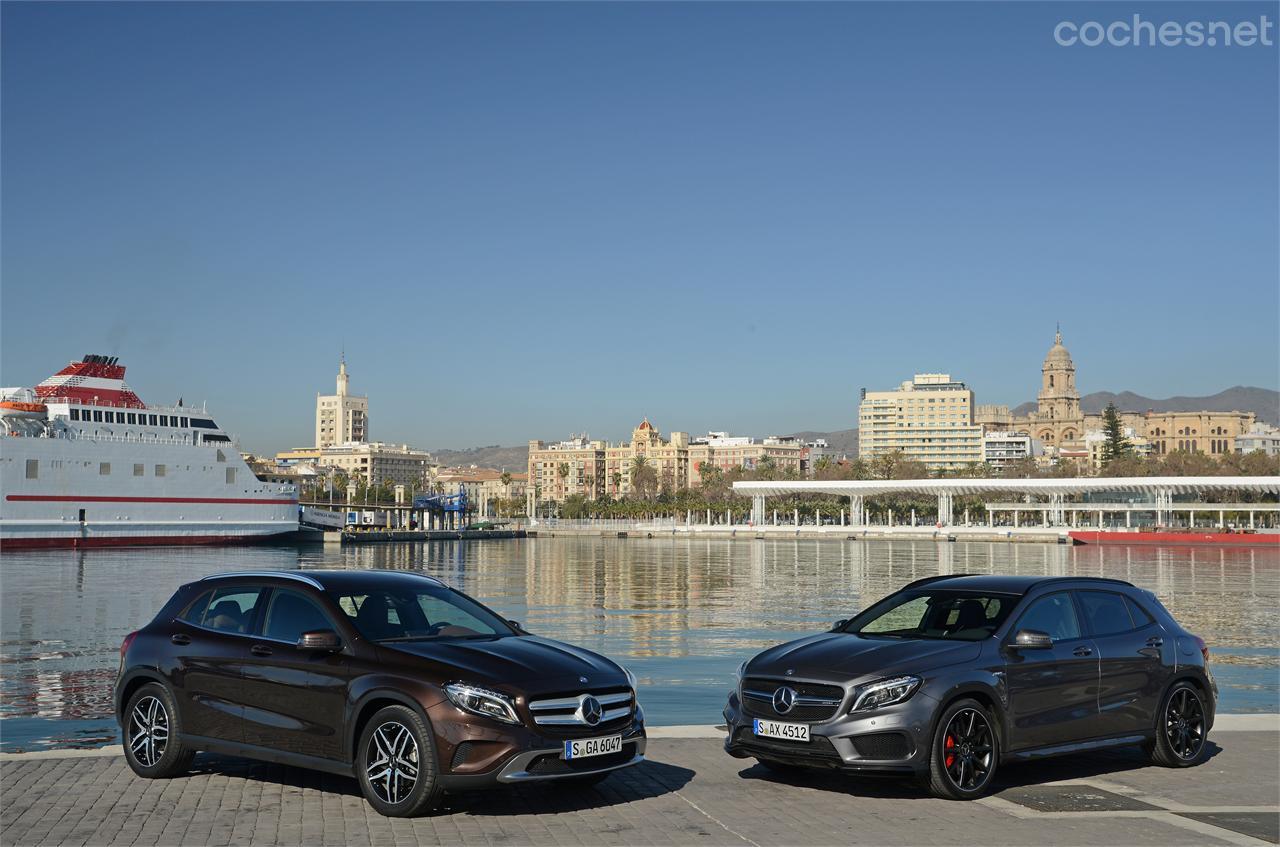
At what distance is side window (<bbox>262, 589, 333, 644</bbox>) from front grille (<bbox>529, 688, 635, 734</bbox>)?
1722 mm

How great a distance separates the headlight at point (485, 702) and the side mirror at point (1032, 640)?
12.3ft

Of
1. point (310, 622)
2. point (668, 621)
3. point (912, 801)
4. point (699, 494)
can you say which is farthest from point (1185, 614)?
point (699, 494)

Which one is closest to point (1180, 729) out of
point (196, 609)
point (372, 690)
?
point (372, 690)

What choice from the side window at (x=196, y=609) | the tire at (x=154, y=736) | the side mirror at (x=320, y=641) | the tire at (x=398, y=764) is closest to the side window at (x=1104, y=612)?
the tire at (x=398, y=764)

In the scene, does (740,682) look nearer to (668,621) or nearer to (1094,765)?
(1094,765)

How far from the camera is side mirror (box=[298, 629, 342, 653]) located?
8047 mm

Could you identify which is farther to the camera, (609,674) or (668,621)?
(668,621)

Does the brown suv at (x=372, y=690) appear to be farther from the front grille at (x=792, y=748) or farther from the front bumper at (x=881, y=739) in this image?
the front bumper at (x=881, y=739)

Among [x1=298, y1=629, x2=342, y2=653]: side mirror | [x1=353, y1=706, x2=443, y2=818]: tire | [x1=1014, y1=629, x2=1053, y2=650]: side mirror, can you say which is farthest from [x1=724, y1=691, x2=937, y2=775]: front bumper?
[x1=298, y1=629, x2=342, y2=653]: side mirror

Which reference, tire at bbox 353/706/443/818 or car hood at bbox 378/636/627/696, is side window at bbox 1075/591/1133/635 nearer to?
car hood at bbox 378/636/627/696

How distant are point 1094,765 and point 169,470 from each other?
8659cm

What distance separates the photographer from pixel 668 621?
96.4ft

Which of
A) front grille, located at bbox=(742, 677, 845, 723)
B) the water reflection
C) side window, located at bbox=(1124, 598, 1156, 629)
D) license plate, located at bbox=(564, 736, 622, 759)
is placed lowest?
the water reflection

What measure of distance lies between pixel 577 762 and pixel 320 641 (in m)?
1.93
